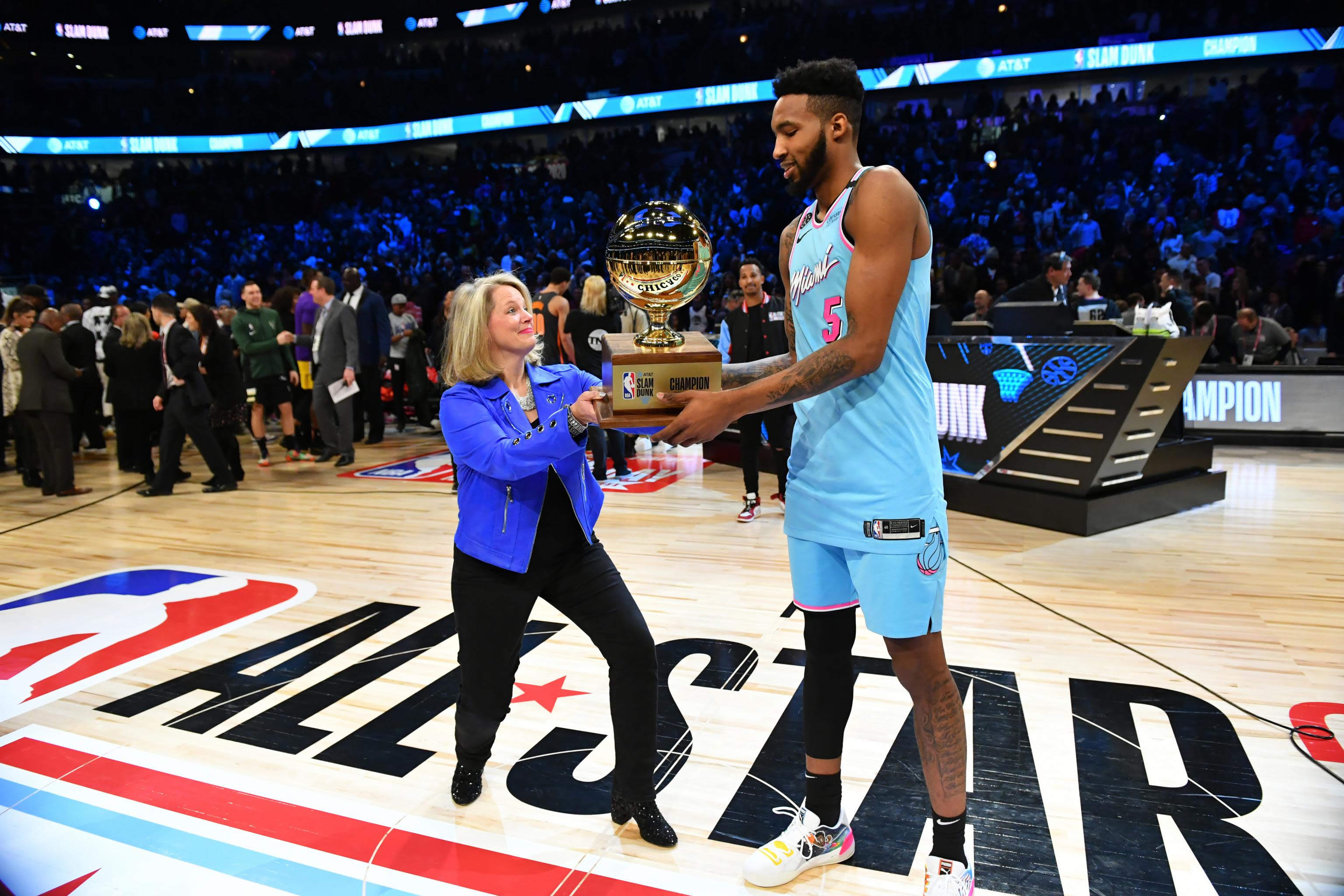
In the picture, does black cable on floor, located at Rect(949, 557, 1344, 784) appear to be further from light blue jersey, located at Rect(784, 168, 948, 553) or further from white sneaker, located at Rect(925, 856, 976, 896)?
light blue jersey, located at Rect(784, 168, 948, 553)

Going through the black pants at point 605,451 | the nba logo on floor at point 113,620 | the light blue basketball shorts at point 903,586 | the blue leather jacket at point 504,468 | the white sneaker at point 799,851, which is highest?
the blue leather jacket at point 504,468

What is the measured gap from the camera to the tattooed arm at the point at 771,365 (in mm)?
1948

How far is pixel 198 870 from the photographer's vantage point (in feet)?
6.75

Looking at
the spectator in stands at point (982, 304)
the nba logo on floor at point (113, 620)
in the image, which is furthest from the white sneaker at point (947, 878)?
the spectator in stands at point (982, 304)

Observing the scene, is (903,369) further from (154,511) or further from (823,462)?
(154,511)

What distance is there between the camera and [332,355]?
7.41 m

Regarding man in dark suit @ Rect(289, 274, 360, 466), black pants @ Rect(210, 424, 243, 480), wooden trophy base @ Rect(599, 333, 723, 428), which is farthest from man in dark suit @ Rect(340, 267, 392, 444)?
wooden trophy base @ Rect(599, 333, 723, 428)

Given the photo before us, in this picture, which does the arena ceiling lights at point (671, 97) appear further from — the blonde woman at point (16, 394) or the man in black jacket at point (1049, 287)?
the blonde woman at point (16, 394)

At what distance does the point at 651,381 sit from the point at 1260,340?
932 centimetres

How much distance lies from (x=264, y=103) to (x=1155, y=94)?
66.1ft

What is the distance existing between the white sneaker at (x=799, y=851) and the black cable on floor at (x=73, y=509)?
19.3ft

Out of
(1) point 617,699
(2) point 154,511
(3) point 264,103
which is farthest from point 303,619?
(3) point 264,103

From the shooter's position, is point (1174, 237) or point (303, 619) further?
point (1174, 237)

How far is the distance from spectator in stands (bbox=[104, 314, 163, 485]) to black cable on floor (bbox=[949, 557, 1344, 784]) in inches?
259
